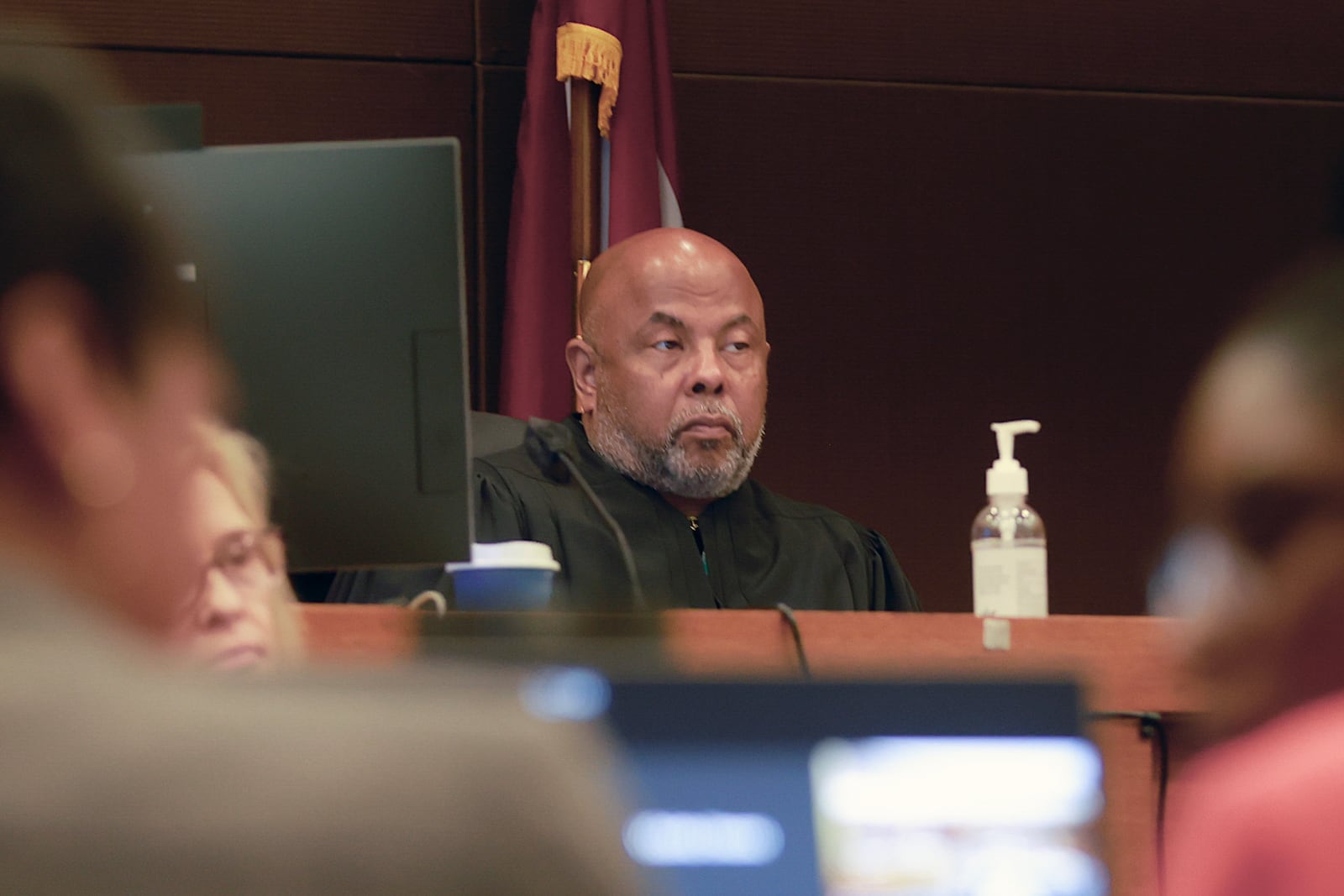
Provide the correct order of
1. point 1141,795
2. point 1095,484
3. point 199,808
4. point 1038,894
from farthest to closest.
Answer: point 1095,484 < point 1141,795 < point 1038,894 < point 199,808

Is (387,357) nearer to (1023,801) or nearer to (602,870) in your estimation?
(1023,801)

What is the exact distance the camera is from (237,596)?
111 centimetres

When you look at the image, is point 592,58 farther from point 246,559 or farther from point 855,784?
point 855,784

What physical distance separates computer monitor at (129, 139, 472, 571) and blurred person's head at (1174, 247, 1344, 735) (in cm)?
89

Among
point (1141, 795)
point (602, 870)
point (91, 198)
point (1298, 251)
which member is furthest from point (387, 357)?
point (1298, 251)

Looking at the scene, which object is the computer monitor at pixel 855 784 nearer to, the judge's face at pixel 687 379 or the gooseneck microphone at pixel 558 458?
the gooseneck microphone at pixel 558 458

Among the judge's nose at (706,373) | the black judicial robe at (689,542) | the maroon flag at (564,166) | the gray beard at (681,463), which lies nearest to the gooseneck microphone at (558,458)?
the black judicial robe at (689,542)

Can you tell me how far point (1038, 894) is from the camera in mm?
732

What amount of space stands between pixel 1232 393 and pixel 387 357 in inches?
36.7

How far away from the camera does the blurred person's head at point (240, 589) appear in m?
0.97

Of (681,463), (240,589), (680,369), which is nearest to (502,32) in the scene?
(680,369)

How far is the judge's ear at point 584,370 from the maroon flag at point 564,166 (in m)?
0.42

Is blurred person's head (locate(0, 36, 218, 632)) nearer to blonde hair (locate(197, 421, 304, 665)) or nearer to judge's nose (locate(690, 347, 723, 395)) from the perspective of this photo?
blonde hair (locate(197, 421, 304, 665))

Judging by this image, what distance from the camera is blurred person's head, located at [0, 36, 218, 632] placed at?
0.55 meters
